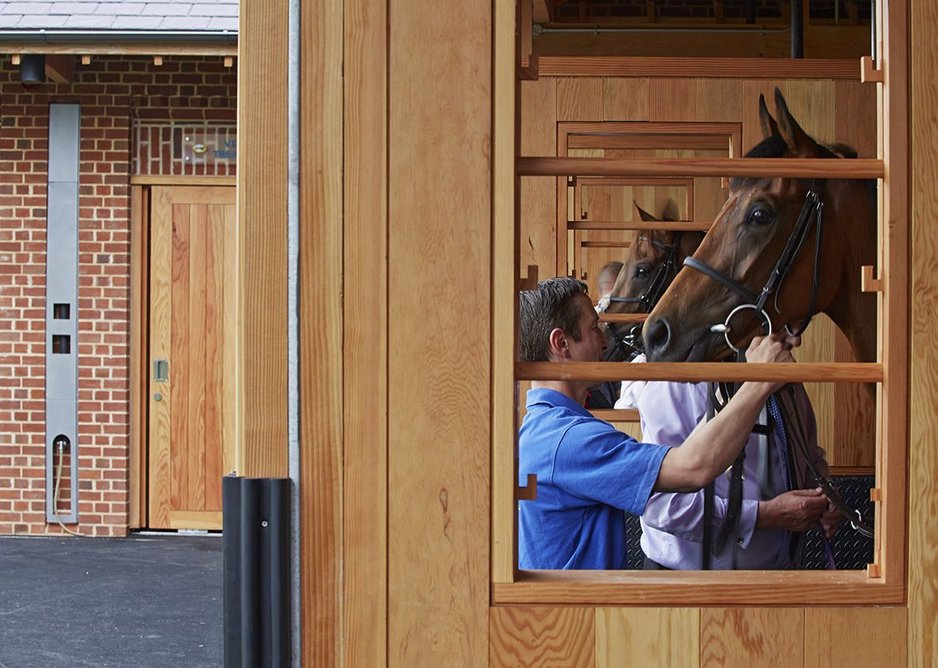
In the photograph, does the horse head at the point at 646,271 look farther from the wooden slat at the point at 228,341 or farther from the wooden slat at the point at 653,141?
the wooden slat at the point at 228,341

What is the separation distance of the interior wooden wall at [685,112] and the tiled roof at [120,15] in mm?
3814

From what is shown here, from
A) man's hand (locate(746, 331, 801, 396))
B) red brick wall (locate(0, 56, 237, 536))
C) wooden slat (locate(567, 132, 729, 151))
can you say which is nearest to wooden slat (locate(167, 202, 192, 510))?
red brick wall (locate(0, 56, 237, 536))

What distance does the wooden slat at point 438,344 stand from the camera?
173 centimetres

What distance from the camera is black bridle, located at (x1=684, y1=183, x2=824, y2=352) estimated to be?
3305mm

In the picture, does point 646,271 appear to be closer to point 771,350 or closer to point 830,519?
point 830,519

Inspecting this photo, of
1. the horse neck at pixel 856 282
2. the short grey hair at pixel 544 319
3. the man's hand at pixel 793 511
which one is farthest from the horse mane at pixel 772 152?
the man's hand at pixel 793 511

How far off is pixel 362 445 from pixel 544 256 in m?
3.11

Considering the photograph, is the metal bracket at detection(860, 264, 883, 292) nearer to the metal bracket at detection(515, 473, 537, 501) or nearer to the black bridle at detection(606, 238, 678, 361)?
the metal bracket at detection(515, 473, 537, 501)

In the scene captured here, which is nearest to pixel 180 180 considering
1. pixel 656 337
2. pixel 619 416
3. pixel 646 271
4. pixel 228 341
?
pixel 228 341

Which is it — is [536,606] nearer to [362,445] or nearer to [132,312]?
[362,445]

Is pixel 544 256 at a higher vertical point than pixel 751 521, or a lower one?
higher

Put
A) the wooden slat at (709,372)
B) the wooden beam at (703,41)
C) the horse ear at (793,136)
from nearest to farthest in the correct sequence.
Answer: the wooden slat at (709,372) → the horse ear at (793,136) → the wooden beam at (703,41)

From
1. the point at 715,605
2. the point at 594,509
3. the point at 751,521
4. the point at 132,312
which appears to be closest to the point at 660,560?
the point at 751,521

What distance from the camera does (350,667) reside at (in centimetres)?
172
